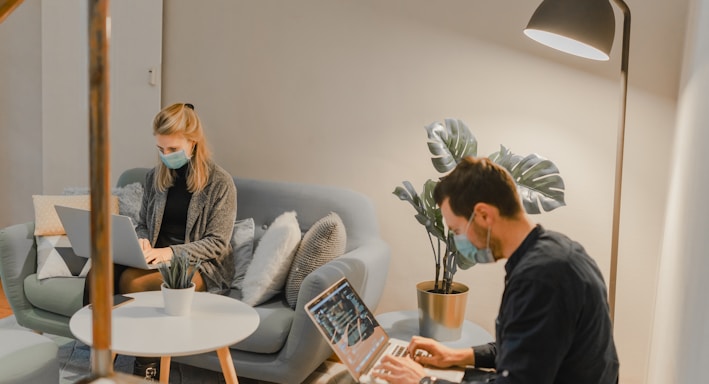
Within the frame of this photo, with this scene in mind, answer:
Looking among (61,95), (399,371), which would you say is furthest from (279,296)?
(61,95)

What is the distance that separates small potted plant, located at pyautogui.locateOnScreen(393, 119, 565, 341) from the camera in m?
2.26

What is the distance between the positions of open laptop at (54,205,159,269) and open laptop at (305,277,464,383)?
3.23 ft

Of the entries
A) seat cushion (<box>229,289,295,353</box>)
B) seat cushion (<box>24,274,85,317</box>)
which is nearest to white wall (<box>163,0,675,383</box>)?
seat cushion (<box>229,289,295,353</box>)

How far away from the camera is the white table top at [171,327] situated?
Result: 2.04 m

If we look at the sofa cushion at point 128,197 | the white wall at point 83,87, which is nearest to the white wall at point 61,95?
the white wall at point 83,87

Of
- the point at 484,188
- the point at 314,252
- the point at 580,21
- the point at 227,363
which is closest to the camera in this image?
the point at 484,188

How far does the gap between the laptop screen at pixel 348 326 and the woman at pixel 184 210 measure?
3.46 ft

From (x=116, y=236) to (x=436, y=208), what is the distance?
1.25 meters

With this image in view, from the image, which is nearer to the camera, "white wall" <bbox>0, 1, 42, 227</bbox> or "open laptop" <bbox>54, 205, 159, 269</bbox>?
"open laptop" <bbox>54, 205, 159, 269</bbox>

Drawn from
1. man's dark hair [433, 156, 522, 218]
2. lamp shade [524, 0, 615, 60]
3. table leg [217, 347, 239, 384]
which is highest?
lamp shade [524, 0, 615, 60]

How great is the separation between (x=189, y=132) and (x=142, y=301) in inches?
31.9

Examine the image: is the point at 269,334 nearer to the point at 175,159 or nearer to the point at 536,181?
the point at 175,159

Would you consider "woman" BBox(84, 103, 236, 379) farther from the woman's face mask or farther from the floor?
the floor

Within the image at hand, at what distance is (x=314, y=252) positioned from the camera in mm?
2711
